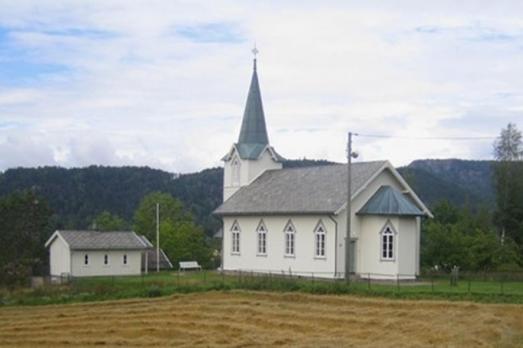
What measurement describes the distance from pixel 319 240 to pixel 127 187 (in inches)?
3909

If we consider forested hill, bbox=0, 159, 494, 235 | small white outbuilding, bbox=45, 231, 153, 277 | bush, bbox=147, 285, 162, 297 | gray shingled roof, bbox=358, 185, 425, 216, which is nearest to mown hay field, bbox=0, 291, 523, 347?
bush, bbox=147, 285, 162, 297

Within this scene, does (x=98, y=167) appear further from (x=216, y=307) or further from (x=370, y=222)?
(x=216, y=307)

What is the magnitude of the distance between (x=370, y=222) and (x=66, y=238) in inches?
885

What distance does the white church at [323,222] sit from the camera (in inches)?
1730

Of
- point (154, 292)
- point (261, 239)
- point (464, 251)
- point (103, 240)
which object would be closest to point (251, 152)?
point (261, 239)

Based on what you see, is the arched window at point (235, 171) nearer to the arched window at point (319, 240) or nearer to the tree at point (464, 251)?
the arched window at point (319, 240)

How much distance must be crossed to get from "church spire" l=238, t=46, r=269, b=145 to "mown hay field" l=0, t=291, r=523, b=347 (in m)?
20.8

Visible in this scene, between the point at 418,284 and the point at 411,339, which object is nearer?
the point at 411,339

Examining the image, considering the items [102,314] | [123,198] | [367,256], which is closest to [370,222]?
[367,256]

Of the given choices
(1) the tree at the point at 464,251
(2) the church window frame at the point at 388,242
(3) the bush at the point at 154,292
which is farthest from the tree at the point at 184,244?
(3) the bush at the point at 154,292

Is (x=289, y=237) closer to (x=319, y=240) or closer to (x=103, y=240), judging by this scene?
(x=319, y=240)

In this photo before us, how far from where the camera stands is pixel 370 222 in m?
44.6

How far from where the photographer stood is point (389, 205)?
1724 inches

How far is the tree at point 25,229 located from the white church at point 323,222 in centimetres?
1559
